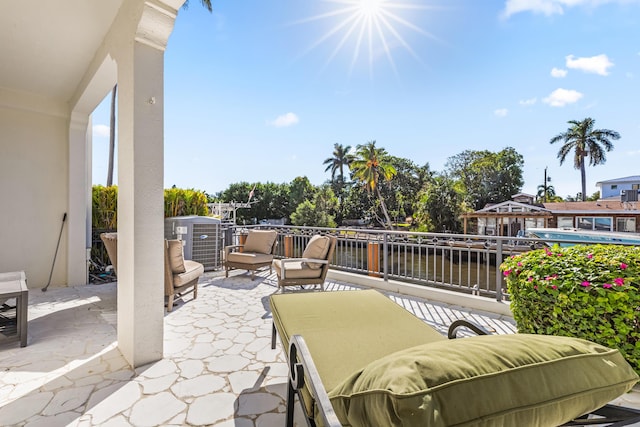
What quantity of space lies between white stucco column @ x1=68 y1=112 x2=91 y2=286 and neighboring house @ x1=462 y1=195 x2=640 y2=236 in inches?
816

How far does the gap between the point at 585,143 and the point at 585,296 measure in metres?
36.3

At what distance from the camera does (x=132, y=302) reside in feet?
7.56

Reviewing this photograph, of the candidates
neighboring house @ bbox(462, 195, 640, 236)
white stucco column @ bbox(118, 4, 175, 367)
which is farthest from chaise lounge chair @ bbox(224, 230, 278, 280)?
neighboring house @ bbox(462, 195, 640, 236)

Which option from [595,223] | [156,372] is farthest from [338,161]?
[156,372]

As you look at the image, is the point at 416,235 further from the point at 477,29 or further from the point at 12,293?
the point at 477,29

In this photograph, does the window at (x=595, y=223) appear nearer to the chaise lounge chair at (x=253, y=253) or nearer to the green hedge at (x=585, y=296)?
the green hedge at (x=585, y=296)

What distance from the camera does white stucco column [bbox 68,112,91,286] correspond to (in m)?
4.76

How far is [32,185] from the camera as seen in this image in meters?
4.57

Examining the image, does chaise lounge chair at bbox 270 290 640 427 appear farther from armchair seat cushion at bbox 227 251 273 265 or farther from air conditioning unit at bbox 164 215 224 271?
air conditioning unit at bbox 164 215 224 271

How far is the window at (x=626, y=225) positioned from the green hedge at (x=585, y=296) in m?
20.6

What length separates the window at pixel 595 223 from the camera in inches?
674

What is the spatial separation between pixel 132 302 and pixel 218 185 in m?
34.0

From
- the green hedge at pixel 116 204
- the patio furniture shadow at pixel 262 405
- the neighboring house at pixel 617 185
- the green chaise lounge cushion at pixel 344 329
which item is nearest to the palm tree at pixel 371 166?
the green hedge at pixel 116 204

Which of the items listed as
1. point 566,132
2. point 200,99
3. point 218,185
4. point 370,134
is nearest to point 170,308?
point 200,99
